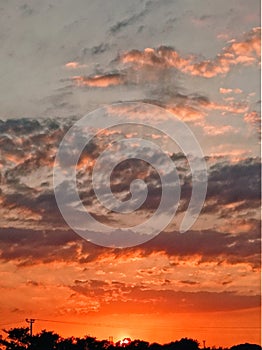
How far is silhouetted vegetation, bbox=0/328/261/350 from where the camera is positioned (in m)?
147

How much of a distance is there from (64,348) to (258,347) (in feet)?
194

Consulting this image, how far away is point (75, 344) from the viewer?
6171 inches

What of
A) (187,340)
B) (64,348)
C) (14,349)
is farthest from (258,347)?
(14,349)

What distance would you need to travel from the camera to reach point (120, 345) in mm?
165500

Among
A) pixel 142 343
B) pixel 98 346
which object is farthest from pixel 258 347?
pixel 98 346

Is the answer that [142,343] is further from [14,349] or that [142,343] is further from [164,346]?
[14,349]

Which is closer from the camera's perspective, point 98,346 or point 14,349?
point 14,349

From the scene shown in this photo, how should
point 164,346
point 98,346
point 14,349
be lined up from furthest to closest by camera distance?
point 164,346 → point 98,346 → point 14,349

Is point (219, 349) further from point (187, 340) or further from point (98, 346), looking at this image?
point (98, 346)

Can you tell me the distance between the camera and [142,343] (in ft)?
551

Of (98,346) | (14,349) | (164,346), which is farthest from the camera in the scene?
(164,346)

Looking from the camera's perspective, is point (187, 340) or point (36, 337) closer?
point (36, 337)

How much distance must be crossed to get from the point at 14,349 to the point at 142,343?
129 ft

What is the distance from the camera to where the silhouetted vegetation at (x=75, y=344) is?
14675 centimetres
